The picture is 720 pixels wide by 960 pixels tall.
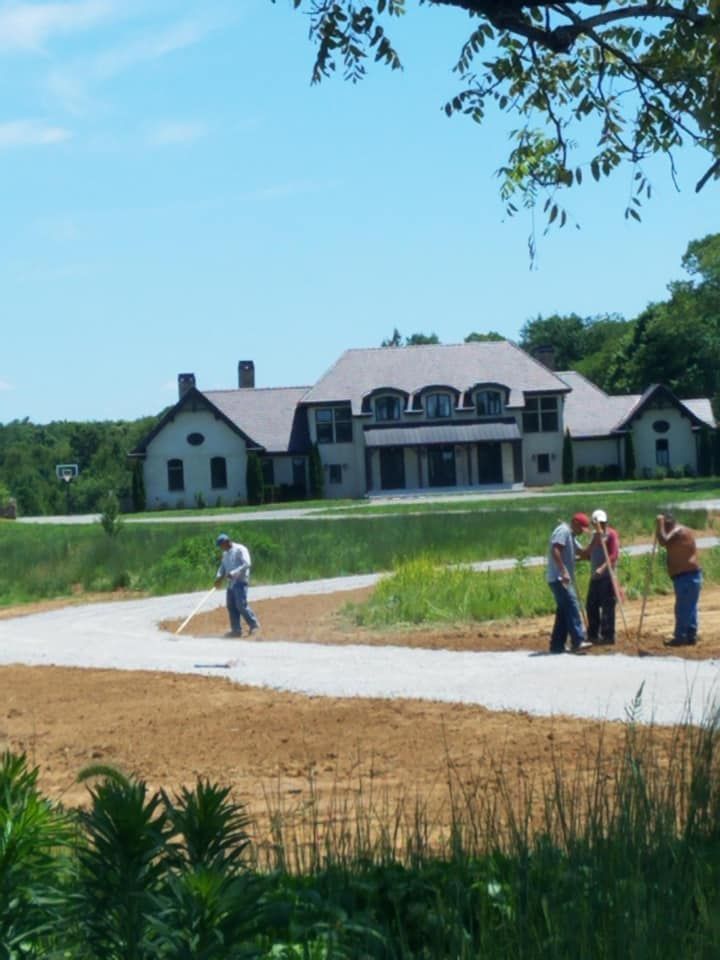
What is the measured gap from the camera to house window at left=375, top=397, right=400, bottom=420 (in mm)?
82250

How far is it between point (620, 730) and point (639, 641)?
22.5 ft

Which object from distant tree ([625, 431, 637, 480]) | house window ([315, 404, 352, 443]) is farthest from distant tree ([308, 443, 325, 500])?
distant tree ([625, 431, 637, 480])

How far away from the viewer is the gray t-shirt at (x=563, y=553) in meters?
19.1

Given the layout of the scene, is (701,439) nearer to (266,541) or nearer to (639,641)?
(266,541)

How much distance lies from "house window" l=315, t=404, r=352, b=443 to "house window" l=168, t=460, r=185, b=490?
24.2ft

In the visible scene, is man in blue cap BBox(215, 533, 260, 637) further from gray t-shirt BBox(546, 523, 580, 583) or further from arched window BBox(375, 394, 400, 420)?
arched window BBox(375, 394, 400, 420)

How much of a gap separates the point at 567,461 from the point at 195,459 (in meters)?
19.2

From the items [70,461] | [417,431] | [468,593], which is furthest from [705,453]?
[468,593]

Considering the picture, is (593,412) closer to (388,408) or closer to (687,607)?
(388,408)

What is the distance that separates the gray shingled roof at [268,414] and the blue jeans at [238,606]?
59.6 m

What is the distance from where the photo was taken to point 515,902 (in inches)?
203

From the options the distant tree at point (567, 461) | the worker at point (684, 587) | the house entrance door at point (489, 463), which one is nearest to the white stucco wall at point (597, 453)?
the distant tree at point (567, 461)

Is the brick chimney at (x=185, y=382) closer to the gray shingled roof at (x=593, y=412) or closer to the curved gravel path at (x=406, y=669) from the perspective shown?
the gray shingled roof at (x=593, y=412)

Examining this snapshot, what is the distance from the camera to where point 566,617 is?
1888 centimetres
